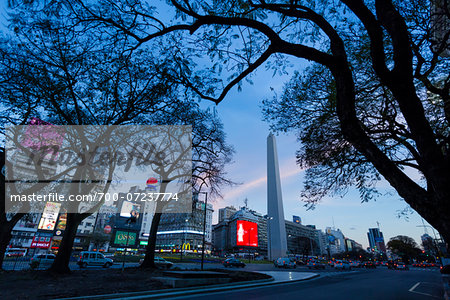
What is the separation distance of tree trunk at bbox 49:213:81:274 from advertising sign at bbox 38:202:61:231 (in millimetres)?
47601

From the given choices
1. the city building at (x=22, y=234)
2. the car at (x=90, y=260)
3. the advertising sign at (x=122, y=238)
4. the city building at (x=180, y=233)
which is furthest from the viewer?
the city building at (x=180, y=233)

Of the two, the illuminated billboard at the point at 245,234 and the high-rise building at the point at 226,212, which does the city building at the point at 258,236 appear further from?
the illuminated billboard at the point at 245,234

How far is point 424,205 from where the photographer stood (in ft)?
9.77

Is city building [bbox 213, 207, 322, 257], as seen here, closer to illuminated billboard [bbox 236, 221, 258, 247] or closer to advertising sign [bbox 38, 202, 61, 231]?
illuminated billboard [bbox 236, 221, 258, 247]

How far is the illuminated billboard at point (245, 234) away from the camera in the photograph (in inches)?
2439

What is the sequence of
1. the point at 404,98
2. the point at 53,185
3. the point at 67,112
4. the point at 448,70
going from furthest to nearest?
1. the point at 53,185
2. the point at 67,112
3. the point at 448,70
4. the point at 404,98

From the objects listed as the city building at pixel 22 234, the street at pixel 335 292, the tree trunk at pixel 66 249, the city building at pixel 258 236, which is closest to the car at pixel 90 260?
the tree trunk at pixel 66 249

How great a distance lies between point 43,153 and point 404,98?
1757 centimetres

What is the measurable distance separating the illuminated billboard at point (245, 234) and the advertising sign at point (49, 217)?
45.1 m

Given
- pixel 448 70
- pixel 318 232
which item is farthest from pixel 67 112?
pixel 318 232

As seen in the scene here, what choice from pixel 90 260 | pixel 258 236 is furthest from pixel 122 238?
pixel 258 236

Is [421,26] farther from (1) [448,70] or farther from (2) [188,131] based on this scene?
(2) [188,131]

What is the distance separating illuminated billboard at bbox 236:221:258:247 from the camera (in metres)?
61.9

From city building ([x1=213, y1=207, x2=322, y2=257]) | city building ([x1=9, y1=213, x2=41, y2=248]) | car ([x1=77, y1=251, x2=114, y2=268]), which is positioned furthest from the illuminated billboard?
city building ([x1=9, y1=213, x2=41, y2=248])
